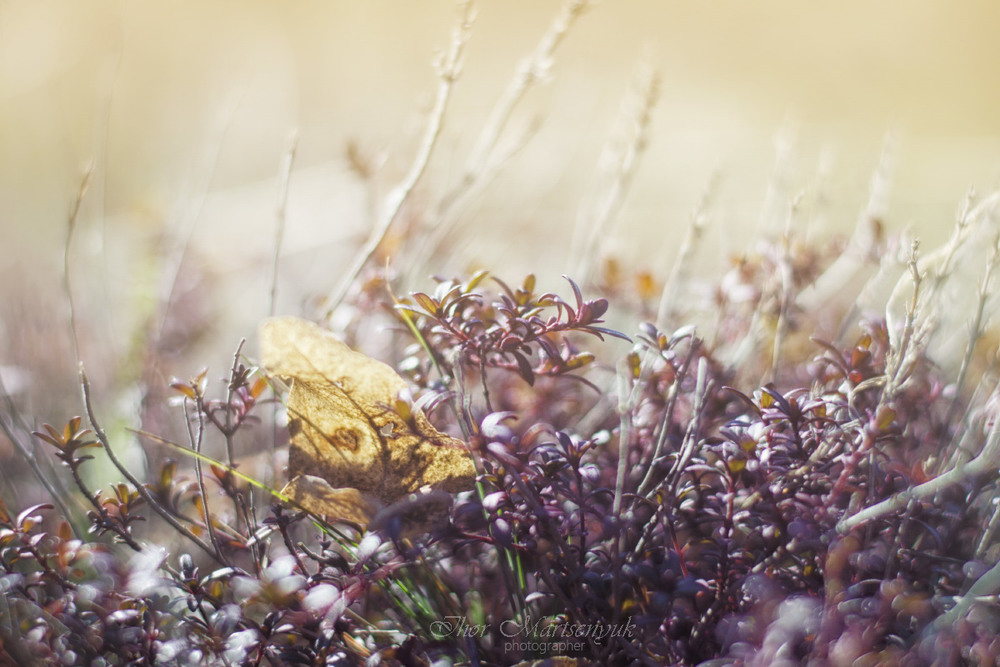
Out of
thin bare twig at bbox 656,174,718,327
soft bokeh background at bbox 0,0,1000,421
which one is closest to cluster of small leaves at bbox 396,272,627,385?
thin bare twig at bbox 656,174,718,327

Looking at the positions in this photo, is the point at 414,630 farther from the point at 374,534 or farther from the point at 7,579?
the point at 7,579

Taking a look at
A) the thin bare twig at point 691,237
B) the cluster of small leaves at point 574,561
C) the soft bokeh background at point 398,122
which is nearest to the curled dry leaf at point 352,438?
the cluster of small leaves at point 574,561

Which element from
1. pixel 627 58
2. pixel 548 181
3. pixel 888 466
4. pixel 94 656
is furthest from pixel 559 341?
pixel 627 58

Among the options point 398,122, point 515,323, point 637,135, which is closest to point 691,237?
point 637,135

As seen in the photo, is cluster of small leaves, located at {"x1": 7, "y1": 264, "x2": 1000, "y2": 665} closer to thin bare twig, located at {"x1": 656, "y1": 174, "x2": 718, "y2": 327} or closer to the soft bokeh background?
thin bare twig, located at {"x1": 656, "y1": 174, "x2": 718, "y2": 327}

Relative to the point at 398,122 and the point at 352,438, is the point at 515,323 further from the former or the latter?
the point at 398,122

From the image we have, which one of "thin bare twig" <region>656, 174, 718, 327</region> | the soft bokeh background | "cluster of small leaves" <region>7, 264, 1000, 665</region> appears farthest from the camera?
the soft bokeh background

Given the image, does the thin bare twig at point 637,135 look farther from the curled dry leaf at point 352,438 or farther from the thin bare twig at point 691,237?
the curled dry leaf at point 352,438
